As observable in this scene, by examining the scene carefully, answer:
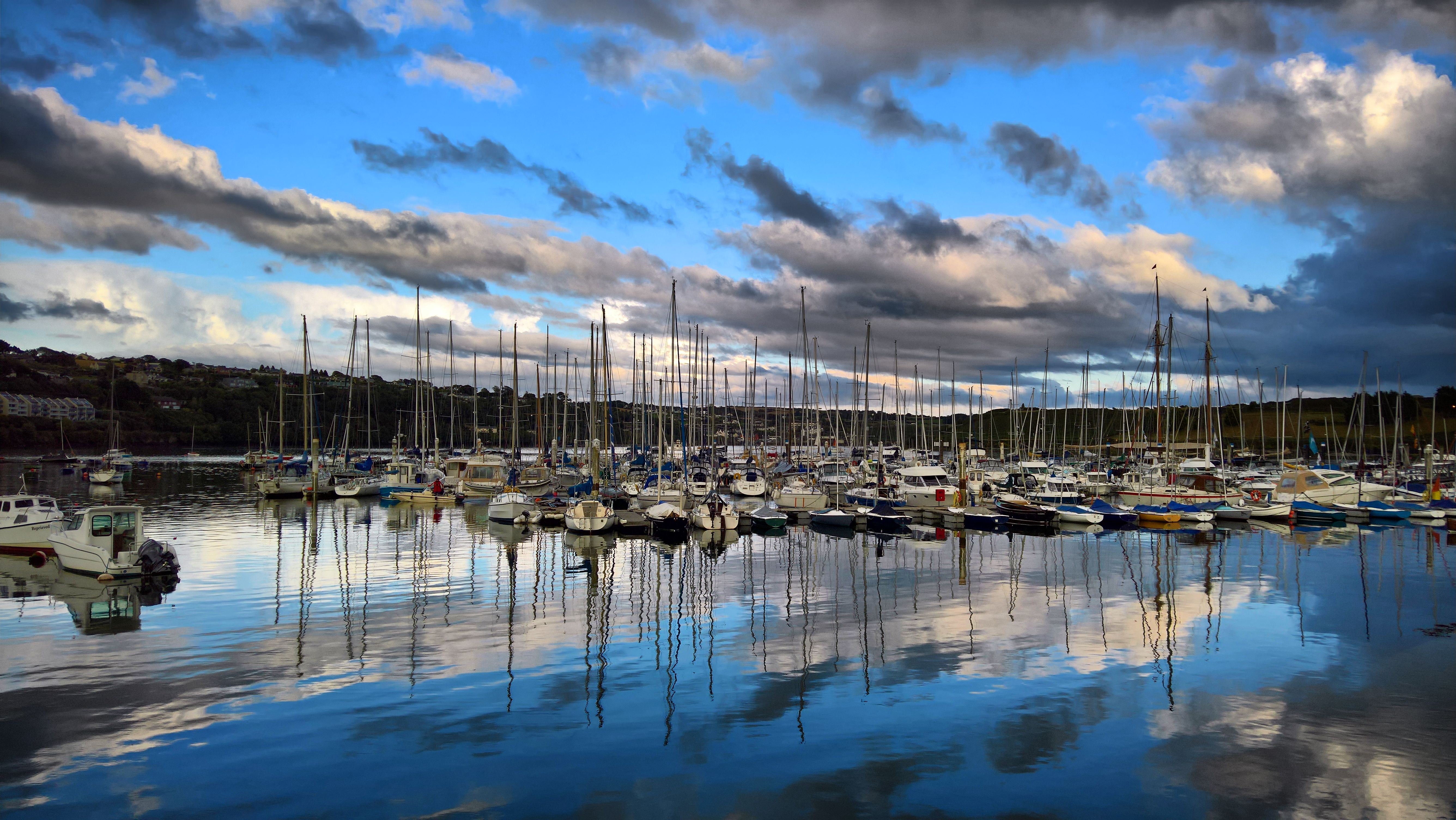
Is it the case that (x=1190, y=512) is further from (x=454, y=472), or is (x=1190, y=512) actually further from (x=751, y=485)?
(x=454, y=472)

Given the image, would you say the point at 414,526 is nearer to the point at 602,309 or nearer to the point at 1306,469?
the point at 602,309

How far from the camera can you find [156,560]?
98.6 ft

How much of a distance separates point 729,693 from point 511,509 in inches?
1414

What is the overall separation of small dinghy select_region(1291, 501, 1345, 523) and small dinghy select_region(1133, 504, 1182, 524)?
28.1ft

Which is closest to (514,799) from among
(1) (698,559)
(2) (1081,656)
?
(2) (1081,656)

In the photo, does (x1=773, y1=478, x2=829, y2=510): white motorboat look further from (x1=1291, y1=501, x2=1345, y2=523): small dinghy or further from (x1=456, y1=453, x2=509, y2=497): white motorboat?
(x1=1291, y1=501, x2=1345, y2=523): small dinghy

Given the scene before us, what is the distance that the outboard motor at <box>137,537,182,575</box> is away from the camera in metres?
29.8

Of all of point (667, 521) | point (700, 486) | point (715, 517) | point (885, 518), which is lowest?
point (885, 518)

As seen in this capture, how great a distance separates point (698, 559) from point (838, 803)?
2554 centimetres

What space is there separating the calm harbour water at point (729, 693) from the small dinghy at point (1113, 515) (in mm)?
16835

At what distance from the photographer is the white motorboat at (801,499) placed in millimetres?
54594

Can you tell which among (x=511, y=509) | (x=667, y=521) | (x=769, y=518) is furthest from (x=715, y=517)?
(x=511, y=509)

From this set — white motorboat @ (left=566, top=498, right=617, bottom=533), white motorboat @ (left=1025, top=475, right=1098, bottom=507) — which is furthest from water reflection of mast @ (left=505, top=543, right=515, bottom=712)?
white motorboat @ (left=1025, top=475, right=1098, bottom=507)

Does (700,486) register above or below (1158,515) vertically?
above
